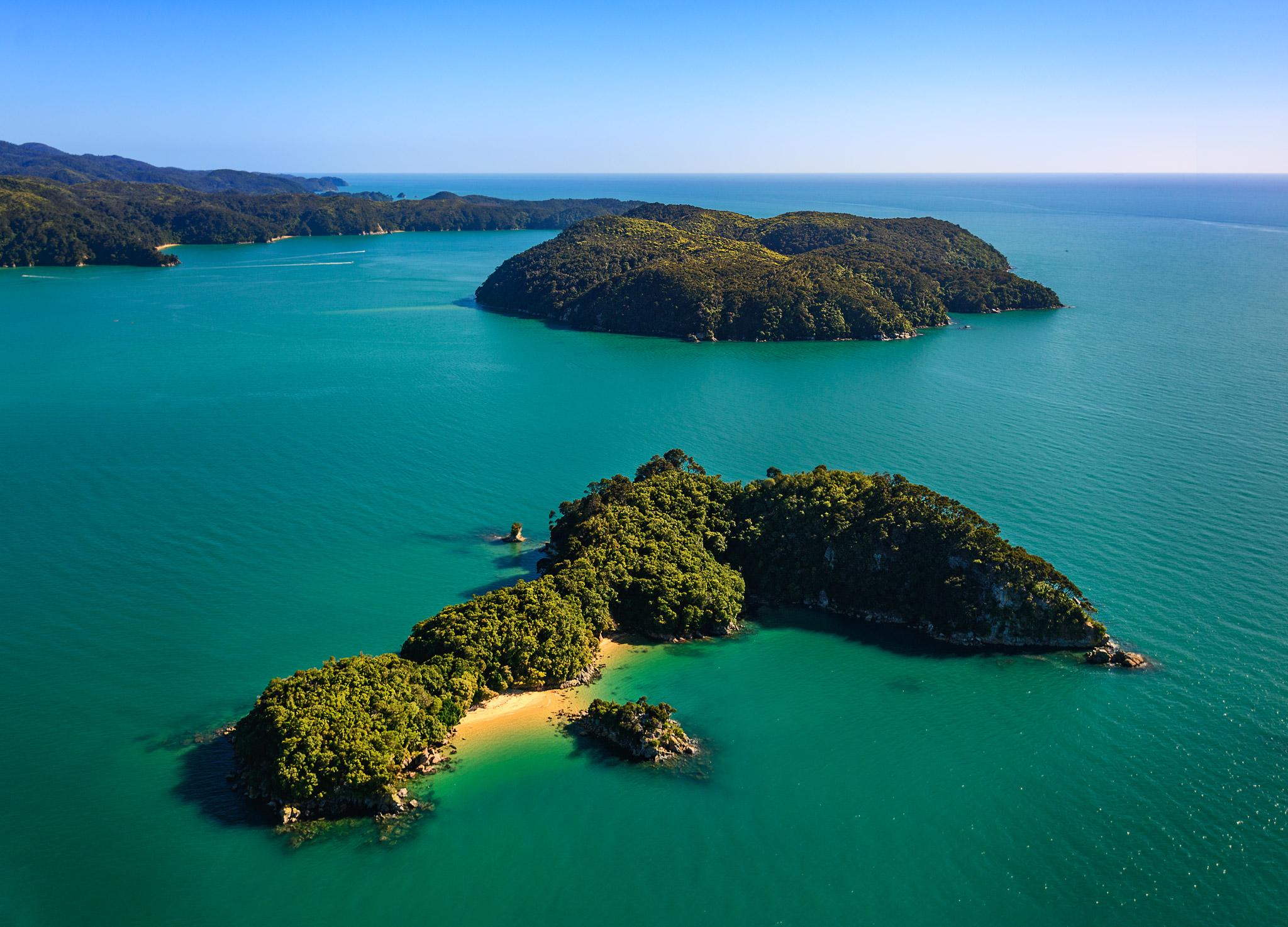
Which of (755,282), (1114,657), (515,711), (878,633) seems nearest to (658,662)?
(515,711)

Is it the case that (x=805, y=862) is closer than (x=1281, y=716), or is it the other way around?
(x=805, y=862)

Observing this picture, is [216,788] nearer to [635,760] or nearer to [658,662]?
[635,760]

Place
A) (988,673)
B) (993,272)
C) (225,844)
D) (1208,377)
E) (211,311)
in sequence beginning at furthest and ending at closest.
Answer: (993,272), (211,311), (1208,377), (988,673), (225,844)

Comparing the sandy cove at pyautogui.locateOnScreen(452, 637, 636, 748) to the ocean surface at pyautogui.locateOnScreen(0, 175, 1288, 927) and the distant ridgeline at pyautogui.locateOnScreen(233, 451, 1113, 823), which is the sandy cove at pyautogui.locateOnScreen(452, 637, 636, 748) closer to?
the distant ridgeline at pyautogui.locateOnScreen(233, 451, 1113, 823)

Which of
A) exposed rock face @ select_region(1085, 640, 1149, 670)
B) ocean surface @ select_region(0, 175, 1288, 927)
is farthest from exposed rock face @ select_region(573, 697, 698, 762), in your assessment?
exposed rock face @ select_region(1085, 640, 1149, 670)

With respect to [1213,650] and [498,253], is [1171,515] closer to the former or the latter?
[1213,650]

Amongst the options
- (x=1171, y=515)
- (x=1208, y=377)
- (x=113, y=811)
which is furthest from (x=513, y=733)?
(x=1208, y=377)
